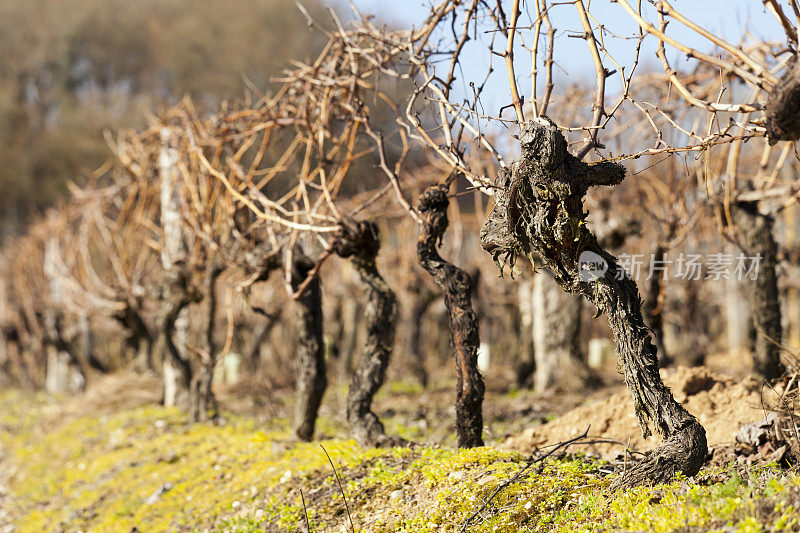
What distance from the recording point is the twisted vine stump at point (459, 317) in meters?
5.03

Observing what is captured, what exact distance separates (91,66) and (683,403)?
117 feet

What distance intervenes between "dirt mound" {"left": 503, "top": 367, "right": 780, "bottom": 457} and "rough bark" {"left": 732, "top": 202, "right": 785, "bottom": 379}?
799 mm

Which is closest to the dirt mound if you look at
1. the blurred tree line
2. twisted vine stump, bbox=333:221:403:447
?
twisted vine stump, bbox=333:221:403:447

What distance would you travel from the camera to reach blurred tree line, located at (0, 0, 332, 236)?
31047 mm

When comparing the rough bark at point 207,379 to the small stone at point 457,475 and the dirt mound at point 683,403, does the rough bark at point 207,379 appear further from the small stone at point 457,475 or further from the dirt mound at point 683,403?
the small stone at point 457,475

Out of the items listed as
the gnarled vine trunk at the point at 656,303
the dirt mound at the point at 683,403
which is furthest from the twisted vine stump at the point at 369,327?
the gnarled vine trunk at the point at 656,303

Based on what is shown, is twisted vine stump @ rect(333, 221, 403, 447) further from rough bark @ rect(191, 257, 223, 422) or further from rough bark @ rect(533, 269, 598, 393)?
rough bark @ rect(533, 269, 598, 393)

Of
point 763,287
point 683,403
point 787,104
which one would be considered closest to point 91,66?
point 763,287

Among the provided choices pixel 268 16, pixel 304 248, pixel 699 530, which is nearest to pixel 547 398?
pixel 304 248

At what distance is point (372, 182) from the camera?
15805 millimetres

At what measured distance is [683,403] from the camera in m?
5.69

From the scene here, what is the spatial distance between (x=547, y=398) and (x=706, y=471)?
6.56 meters

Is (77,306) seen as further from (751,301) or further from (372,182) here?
(751,301)

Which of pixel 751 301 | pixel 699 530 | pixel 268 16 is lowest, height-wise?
pixel 699 530
